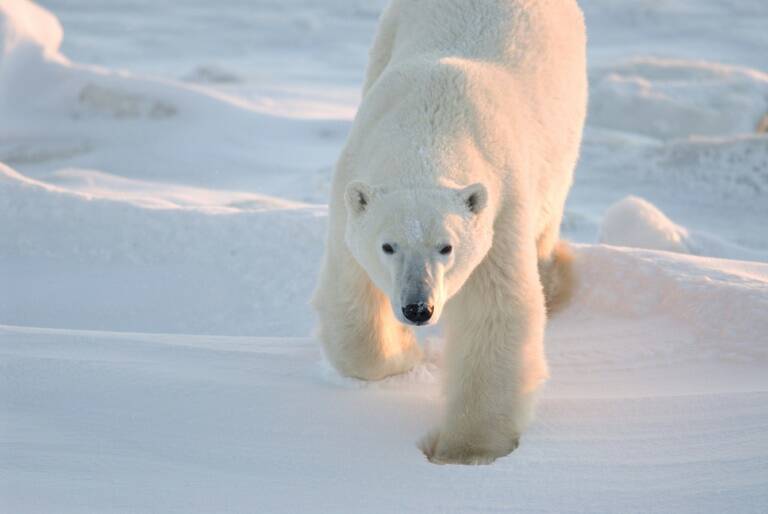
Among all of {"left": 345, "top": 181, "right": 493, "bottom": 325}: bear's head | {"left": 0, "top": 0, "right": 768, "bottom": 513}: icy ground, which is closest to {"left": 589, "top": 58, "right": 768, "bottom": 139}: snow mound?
{"left": 0, "top": 0, "right": 768, "bottom": 513}: icy ground

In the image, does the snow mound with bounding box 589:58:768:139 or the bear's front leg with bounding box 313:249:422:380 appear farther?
the snow mound with bounding box 589:58:768:139

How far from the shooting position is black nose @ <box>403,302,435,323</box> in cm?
254

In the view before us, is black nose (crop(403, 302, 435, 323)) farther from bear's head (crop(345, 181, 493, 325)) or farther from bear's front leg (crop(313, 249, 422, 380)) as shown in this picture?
bear's front leg (crop(313, 249, 422, 380))

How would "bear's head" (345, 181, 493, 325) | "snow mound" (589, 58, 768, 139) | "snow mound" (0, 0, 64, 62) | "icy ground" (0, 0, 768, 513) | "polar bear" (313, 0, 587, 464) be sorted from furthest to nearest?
1. "snow mound" (589, 58, 768, 139)
2. "snow mound" (0, 0, 64, 62)
3. "polar bear" (313, 0, 587, 464)
4. "bear's head" (345, 181, 493, 325)
5. "icy ground" (0, 0, 768, 513)

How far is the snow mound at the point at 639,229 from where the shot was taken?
5.18 meters

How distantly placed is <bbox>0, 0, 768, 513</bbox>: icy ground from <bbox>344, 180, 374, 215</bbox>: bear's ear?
0.55 m

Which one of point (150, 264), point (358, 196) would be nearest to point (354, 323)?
point (358, 196)

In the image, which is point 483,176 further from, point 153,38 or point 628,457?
point 153,38

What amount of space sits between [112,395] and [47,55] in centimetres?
608

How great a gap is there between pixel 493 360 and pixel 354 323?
455 mm

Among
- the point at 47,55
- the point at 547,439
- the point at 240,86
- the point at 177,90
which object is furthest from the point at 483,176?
the point at 240,86

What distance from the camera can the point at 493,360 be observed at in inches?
120

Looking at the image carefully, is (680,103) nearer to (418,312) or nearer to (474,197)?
(474,197)

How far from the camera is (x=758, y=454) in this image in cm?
258
